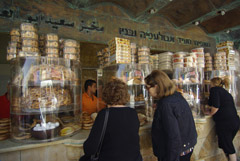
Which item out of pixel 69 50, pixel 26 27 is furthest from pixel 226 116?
pixel 26 27

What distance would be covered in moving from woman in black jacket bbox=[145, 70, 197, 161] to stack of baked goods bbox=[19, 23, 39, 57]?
5.54 feet

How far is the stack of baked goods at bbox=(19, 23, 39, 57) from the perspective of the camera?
6.75ft

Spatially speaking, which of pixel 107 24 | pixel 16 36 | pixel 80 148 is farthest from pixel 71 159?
pixel 107 24

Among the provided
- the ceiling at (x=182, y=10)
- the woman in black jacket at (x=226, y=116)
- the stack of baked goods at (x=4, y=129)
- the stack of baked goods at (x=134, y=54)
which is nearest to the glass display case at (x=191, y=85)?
the woman in black jacket at (x=226, y=116)

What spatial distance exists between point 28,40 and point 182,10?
4779 millimetres

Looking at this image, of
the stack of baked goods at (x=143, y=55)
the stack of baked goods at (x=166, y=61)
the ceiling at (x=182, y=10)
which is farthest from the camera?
the ceiling at (x=182, y=10)

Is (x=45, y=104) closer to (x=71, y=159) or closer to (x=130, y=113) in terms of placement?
(x=71, y=159)

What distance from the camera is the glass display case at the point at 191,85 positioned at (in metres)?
3.35

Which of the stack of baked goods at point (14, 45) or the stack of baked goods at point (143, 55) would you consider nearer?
the stack of baked goods at point (14, 45)

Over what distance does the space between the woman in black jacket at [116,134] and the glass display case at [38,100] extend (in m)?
0.78

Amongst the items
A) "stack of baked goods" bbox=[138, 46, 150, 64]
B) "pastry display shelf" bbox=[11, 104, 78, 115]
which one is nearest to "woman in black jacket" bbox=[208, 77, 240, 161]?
"stack of baked goods" bbox=[138, 46, 150, 64]

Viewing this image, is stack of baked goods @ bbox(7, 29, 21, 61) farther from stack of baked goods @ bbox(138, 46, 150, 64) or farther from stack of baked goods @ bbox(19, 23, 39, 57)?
stack of baked goods @ bbox(138, 46, 150, 64)

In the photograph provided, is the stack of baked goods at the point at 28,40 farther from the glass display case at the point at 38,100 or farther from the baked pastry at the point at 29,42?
the glass display case at the point at 38,100

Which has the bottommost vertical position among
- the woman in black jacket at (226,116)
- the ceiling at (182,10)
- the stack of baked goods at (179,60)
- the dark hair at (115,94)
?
the woman in black jacket at (226,116)
